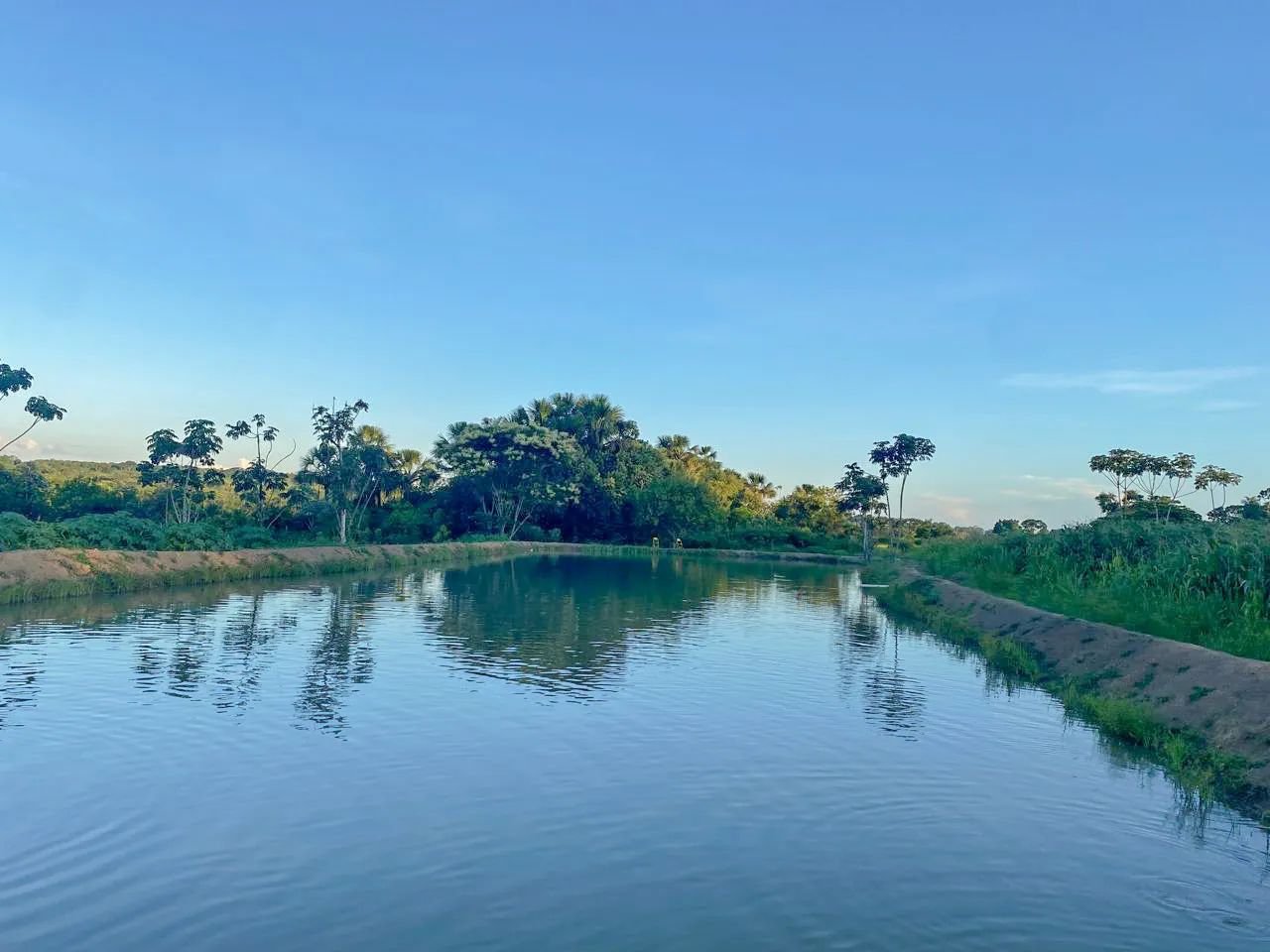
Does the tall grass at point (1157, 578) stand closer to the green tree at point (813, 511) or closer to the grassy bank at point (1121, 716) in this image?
the grassy bank at point (1121, 716)

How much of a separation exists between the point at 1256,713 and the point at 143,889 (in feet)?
51.3

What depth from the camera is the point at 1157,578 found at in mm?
23859

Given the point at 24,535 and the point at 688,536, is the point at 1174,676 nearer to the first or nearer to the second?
the point at 24,535

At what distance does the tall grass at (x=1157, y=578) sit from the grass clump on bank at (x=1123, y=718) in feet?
8.09

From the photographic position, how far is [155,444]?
193ft

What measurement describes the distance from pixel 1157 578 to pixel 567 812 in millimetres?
19761

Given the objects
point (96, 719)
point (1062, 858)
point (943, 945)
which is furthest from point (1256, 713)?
point (96, 719)

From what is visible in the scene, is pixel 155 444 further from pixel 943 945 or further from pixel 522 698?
pixel 943 945

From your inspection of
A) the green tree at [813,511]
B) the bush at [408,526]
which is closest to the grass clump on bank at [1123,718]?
the bush at [408,526]

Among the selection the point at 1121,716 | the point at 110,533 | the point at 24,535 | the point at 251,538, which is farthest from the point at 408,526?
the point at 1121,716

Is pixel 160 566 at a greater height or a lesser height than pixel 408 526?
lesser

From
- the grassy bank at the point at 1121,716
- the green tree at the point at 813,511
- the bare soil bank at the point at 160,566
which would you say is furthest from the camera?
the green tree at the point at 813,511

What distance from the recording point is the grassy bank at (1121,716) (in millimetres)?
13070

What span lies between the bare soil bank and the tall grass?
1296 inches
